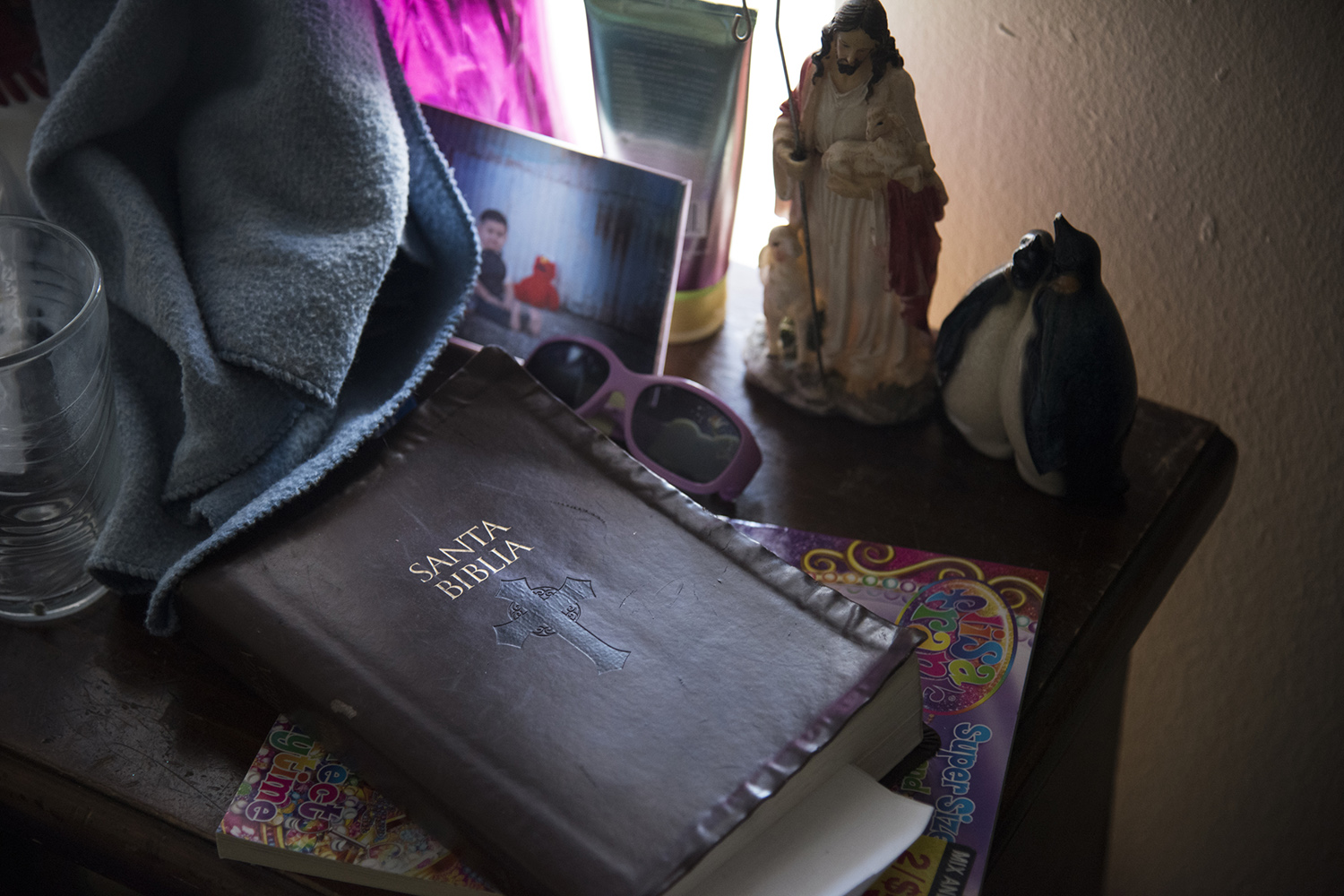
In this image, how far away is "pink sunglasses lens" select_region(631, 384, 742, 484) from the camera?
1.80 ft

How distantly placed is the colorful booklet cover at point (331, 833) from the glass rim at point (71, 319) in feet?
0.58

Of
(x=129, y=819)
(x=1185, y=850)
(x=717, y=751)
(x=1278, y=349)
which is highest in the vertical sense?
(x=1278, y=349)

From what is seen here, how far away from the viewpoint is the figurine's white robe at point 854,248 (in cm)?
49

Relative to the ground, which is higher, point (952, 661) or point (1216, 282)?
point (1216, 282)

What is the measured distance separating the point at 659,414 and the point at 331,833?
10.3 inches

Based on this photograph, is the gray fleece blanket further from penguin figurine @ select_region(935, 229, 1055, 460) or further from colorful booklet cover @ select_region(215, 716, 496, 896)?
penguin figurine @ select_region(935, 229, 1055, 460)

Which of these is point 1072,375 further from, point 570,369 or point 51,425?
point 51,425

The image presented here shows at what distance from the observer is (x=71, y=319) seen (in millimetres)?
455

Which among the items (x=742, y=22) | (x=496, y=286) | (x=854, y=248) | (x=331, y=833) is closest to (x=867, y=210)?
Answer: (x=854, y=248)

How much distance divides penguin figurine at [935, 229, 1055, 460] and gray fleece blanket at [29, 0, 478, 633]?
0.25 m

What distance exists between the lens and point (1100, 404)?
0.50 meters

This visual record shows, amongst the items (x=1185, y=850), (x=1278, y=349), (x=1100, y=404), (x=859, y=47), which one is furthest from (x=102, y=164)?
(x=1185, y=850)

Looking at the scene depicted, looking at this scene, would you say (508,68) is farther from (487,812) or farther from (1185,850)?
(1185,850)

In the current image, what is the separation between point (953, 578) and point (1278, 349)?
12.1 inches
